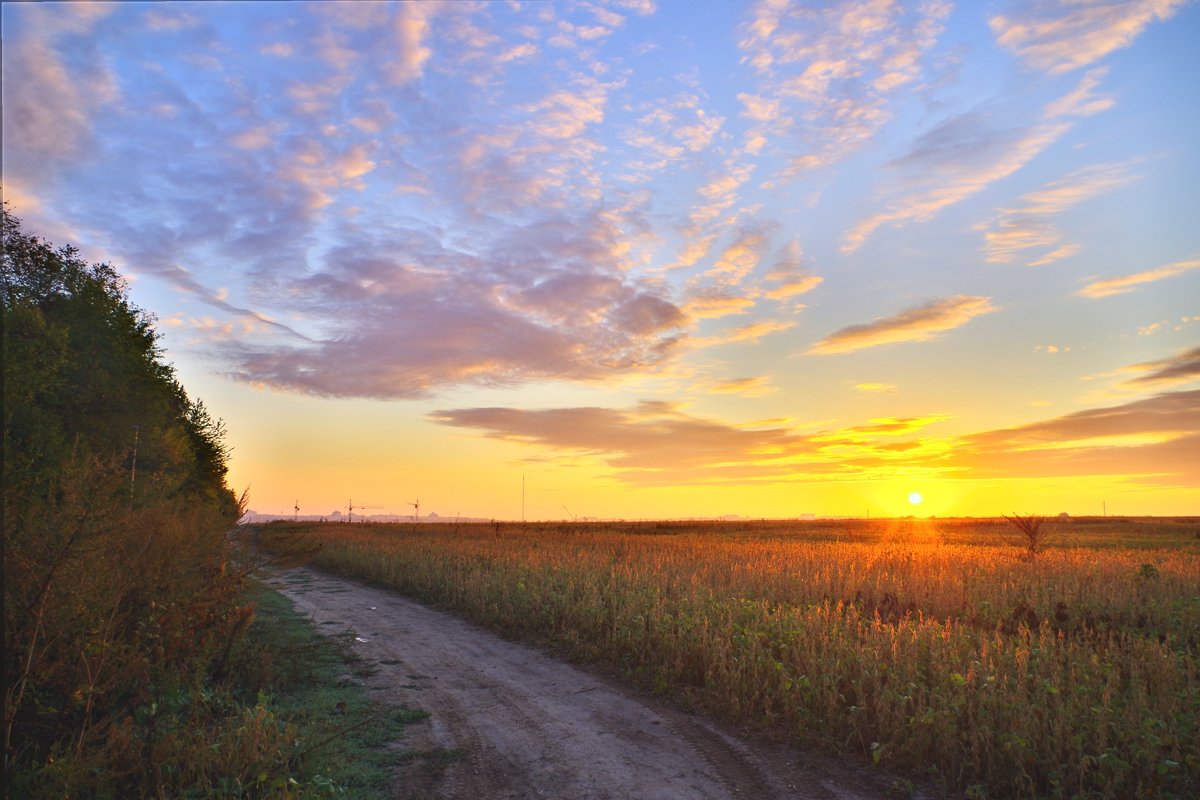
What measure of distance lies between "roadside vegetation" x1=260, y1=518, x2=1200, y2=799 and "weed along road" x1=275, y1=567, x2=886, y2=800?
755mm

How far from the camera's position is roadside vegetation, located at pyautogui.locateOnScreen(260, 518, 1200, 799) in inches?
279

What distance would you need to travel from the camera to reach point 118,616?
7.31m

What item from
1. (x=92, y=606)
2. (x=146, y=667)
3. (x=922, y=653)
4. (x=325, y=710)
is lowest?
(x=325, y=710)

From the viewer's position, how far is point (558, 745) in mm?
8062

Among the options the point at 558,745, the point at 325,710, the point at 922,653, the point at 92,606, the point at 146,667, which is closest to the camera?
the point at 92,606

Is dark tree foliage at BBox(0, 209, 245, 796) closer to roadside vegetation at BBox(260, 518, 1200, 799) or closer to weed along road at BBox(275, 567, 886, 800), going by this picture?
roadside vegetation at BBox(260, 518, 1200, 799)

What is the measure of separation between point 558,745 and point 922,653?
5459 millimetres

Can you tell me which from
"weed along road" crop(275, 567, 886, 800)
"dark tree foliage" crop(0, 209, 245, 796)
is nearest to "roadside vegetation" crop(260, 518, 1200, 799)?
"weed along road" crop(275, 567, 886, 800)

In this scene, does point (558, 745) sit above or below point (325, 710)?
→ below

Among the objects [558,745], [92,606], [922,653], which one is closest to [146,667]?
[92,606]

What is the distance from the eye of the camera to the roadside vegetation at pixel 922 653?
7098 mm

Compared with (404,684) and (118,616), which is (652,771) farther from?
(118,616)

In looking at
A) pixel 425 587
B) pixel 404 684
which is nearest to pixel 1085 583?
pixel 404 684

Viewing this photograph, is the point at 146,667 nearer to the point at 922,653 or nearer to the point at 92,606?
the point at 92,606
